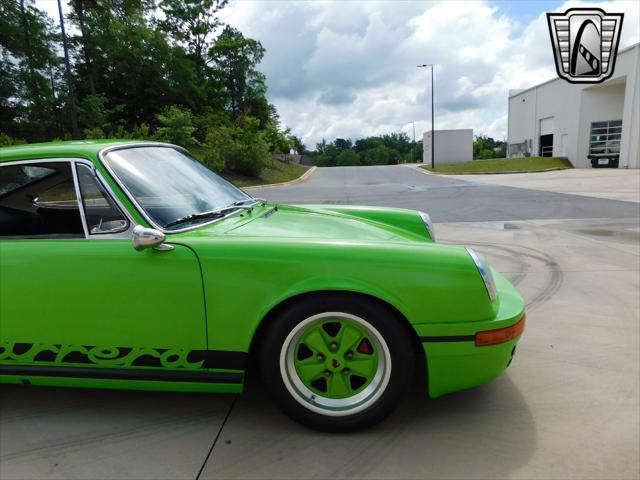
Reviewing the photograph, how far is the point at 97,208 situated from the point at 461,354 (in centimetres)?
192

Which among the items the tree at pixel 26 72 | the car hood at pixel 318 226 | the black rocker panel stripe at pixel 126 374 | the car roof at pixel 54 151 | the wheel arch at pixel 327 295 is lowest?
the black rocker panel stripe at pixel 126 374

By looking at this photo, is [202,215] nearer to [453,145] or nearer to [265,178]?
[265,178]

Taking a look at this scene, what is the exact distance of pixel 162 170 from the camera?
2.58 m

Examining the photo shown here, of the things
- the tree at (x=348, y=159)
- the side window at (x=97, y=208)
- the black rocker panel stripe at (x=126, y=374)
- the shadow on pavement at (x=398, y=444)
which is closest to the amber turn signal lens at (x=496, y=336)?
the shadow on pavement at (x=398, y=444)

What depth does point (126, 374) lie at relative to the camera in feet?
7.02

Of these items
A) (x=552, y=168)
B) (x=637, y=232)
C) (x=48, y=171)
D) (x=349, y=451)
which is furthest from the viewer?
(x=552, y=168)

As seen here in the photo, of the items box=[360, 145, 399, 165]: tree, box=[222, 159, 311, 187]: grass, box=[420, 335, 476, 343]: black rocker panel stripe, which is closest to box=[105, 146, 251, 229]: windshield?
box=[420, 335, 476, 343]: black rocker panel stripe

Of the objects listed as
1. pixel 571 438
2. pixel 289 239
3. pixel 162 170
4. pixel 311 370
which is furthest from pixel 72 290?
pixel 571 438

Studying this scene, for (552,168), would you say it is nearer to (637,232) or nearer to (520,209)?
(520,209)

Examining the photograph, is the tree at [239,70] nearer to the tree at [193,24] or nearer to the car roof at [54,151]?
the tree at [193,24]

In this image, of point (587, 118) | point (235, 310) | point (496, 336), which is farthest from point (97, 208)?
point (587, 118)

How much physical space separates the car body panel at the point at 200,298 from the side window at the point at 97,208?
0.06 m

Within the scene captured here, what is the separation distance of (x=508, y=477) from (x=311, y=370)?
94 centimetres

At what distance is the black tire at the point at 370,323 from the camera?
1973mm
